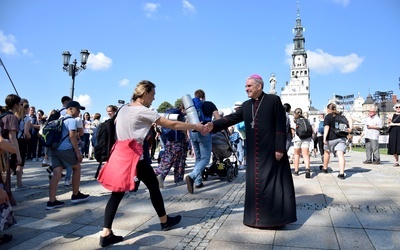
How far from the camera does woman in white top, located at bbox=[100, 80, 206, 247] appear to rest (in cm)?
344

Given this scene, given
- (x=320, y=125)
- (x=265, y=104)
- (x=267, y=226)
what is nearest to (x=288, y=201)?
(x=267, y=226)

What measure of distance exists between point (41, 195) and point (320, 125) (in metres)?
10.1

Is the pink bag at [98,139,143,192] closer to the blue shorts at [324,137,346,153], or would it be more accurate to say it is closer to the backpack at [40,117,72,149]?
the backpack at [40,117,72,149]

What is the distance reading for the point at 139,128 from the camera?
3.54 m

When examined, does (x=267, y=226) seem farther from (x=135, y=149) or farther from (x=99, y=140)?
(x=99, y=140)

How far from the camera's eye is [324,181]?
7.09 m

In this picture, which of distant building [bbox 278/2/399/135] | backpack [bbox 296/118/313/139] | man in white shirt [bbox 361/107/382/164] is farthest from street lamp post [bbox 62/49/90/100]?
distant building [bbox 278/2/399/135]

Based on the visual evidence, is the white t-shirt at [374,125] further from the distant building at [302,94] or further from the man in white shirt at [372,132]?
the distant building at [302,94]

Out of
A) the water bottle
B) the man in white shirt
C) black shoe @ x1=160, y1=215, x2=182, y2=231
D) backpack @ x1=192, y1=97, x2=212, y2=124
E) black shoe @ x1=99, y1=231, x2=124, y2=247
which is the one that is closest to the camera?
black shoe @ x1=99, y1=231, x2=124, y2=247

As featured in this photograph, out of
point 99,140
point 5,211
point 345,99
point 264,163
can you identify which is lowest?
point 5,211

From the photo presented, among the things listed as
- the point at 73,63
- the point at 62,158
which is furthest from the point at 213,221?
the point at 73,63

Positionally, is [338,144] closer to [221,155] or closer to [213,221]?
[221,155]

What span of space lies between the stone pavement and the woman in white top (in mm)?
185

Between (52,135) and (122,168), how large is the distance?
2.31m
